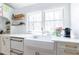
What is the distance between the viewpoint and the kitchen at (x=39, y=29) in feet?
3.62

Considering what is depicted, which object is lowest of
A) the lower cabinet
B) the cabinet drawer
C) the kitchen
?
the lower cabinet

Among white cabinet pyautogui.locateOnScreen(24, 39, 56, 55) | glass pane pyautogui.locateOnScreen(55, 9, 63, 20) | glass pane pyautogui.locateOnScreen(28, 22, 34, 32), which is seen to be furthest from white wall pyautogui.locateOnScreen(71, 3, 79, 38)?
glass pane pyautogui.locateOnScreen(28, 22, 34, 32)

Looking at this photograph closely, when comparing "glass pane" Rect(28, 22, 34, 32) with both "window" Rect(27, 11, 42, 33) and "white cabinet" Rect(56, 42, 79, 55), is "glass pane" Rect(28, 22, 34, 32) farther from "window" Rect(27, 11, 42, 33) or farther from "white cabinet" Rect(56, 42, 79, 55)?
"white cabinet" Rect(56, 42, 79, 55)

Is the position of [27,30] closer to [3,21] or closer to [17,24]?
[17,24]

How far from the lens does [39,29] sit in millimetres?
1152

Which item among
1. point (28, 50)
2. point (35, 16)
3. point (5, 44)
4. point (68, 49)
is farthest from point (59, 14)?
point (5, 44)

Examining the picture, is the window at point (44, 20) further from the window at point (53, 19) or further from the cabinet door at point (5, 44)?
the cabinet door at point (5, 44)

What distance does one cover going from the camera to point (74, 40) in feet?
3.66

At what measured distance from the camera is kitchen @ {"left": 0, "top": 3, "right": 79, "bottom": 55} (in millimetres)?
1103

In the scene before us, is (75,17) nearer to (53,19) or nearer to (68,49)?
(53,19)

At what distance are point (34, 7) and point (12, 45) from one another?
1.63ft

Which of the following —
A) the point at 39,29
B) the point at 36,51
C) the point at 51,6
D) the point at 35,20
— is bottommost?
the point at 36,51
